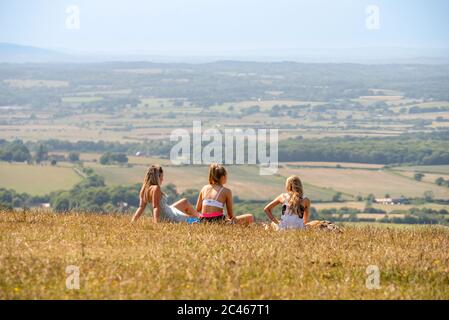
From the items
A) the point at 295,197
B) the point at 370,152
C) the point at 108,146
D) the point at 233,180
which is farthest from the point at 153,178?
the point at 108,146

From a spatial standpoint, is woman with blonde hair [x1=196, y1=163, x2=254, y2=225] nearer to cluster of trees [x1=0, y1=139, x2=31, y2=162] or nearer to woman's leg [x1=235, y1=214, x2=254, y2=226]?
woman's leg [x1=235, y1=214, x2=254, y2=226]

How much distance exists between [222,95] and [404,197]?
111521mm

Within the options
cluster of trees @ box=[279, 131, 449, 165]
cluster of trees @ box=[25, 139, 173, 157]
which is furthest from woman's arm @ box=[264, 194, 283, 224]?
cluster of trees @ box=[25, 139, 173, 157]

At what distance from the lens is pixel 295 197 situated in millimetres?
13086

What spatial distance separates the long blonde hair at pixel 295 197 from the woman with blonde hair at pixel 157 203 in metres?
1.59

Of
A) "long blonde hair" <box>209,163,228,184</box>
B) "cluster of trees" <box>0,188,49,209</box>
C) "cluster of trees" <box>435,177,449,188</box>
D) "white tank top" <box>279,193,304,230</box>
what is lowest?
"cluster of trees" <box>435,177,449,188</box>

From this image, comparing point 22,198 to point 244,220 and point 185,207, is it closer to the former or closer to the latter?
point 185,207

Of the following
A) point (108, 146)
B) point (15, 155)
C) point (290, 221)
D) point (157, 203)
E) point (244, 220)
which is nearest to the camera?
point (290, 221)

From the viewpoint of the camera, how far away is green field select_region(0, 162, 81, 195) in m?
59.7

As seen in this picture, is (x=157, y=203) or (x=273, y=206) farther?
(x=273, y=206)

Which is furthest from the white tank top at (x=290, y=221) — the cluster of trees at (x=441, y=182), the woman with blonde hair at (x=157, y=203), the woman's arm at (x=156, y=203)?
the cluster of trees at (x=441, y=182)

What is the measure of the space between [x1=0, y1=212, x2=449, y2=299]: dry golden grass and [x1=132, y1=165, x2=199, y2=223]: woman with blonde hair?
0.99 meters

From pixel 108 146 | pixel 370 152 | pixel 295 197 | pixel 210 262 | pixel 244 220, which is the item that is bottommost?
→ pixel 108 146

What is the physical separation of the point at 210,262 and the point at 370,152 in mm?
74360
